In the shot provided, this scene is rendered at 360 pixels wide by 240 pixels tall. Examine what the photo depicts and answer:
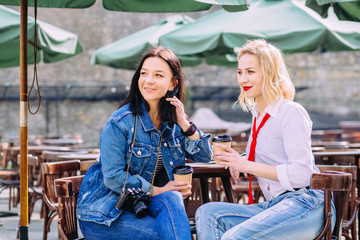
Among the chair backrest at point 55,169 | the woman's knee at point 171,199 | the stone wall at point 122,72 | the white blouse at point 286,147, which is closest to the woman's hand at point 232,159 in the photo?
the white blouse at point 286,147

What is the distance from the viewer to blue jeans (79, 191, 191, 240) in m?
2.14

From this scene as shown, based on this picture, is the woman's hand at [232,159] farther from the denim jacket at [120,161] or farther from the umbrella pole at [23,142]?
the umbrella pole at [23,142]

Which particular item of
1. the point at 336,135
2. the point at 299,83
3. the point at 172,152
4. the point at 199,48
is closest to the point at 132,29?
the point at 299,83

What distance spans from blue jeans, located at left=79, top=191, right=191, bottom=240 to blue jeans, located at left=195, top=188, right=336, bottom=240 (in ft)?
0.41

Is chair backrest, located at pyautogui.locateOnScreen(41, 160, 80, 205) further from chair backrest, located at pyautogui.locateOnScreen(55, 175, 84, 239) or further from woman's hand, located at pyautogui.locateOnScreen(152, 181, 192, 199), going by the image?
woman's hand, located at pyautogui.locateOnScreen(152, 181, 192, 199)

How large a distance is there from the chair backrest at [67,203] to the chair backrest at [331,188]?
41.1 inches

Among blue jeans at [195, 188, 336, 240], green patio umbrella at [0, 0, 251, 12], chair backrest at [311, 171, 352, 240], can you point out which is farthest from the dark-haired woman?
green patio umbrella at [0, 0, 251, 12]

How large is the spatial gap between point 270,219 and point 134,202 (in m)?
0.57

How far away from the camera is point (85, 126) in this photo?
1917cm

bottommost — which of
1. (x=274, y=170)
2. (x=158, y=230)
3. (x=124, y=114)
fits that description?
(x=158, y=230)

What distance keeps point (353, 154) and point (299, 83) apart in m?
16.8

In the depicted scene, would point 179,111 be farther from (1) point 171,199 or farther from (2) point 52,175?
(2) point 52,175

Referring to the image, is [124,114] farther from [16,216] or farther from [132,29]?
[132,29]

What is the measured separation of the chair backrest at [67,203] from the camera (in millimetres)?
2305
